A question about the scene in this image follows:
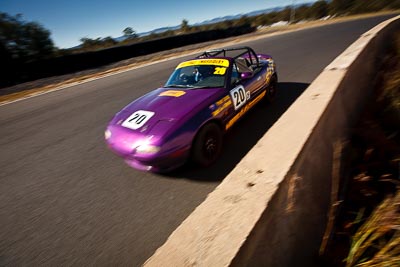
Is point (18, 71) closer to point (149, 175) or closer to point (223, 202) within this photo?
point (149, 175)

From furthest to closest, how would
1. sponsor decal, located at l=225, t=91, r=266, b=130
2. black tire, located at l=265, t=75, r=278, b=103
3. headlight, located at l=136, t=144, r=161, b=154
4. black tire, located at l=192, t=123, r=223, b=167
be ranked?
black tire, located at l=265, t=75, r=278, b=103 → sponsor decal, located at l=225, t=91, r=266, b=130 → black tire, located at l=192, t=123, r=223, b=167 → headlight, located at l=136, t=144, r=161, b=154

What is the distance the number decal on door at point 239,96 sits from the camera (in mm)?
3780

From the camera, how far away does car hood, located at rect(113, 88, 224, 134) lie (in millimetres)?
3124

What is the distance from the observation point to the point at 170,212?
2.57 m

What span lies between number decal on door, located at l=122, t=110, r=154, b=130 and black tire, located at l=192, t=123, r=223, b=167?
749 millimetres

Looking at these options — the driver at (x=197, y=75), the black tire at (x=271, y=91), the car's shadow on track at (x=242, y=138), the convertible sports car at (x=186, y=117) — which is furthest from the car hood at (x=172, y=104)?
the black tire at (x=271, y=91)

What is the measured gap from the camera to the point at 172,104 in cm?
343

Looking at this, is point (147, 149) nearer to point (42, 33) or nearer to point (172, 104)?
point (172, 104)

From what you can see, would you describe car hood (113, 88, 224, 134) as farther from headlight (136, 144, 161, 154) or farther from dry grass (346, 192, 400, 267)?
dry grass (346, 192, 400, 267)

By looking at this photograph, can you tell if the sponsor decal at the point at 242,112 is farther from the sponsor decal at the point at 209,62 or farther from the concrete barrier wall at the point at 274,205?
the concrete barrier wall at the point at 274,205

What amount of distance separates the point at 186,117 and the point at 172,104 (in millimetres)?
472

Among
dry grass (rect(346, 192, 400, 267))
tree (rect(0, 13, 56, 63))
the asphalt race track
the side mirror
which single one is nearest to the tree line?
tree (rect(0, 13, 56, 63))

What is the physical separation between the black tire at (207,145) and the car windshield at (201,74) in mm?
850

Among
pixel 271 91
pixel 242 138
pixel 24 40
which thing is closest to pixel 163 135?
pixel 242 138
